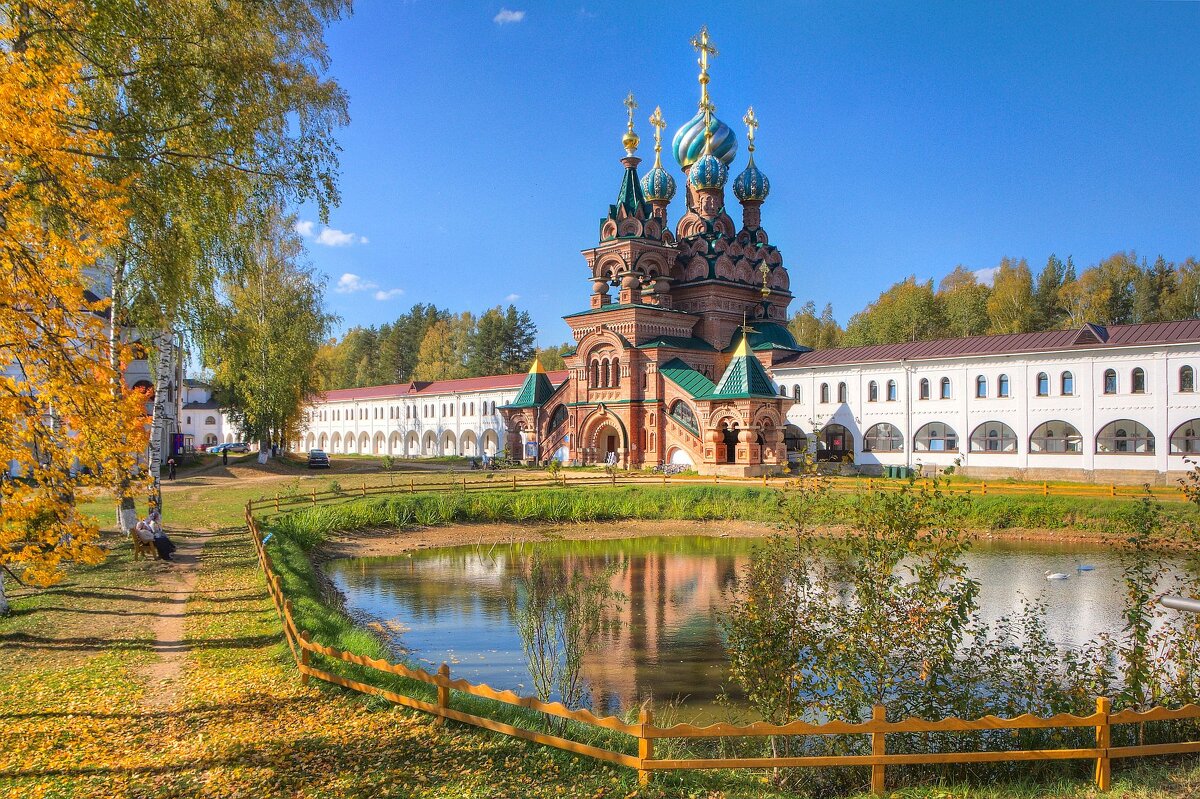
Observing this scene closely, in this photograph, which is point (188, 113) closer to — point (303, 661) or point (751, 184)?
point (303, 661)

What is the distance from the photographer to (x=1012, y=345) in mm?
35719

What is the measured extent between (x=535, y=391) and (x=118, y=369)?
117ft

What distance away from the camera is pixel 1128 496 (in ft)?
85.8

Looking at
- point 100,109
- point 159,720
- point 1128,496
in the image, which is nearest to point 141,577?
point 159,720

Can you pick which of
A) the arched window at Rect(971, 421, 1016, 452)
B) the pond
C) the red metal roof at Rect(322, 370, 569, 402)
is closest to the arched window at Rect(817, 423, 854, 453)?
the arched window at Rect(971, 421, 1016, 452)

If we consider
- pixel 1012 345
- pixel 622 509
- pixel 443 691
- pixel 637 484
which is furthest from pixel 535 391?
pixel 443 691

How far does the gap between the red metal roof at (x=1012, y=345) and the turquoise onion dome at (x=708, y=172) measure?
11.9 meters

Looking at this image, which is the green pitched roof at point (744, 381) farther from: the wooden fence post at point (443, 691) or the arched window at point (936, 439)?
the wooden fence post at point (443, 691)

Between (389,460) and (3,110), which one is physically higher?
(3,110)

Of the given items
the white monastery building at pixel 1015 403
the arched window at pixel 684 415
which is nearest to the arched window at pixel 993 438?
the white monastery building at pixel 1015 403

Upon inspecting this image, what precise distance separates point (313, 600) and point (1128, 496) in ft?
82.5

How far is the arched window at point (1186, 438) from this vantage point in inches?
1184

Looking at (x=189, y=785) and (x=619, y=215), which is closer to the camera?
(x=189, y=785)

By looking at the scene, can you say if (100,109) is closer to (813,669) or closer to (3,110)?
(3,110)
